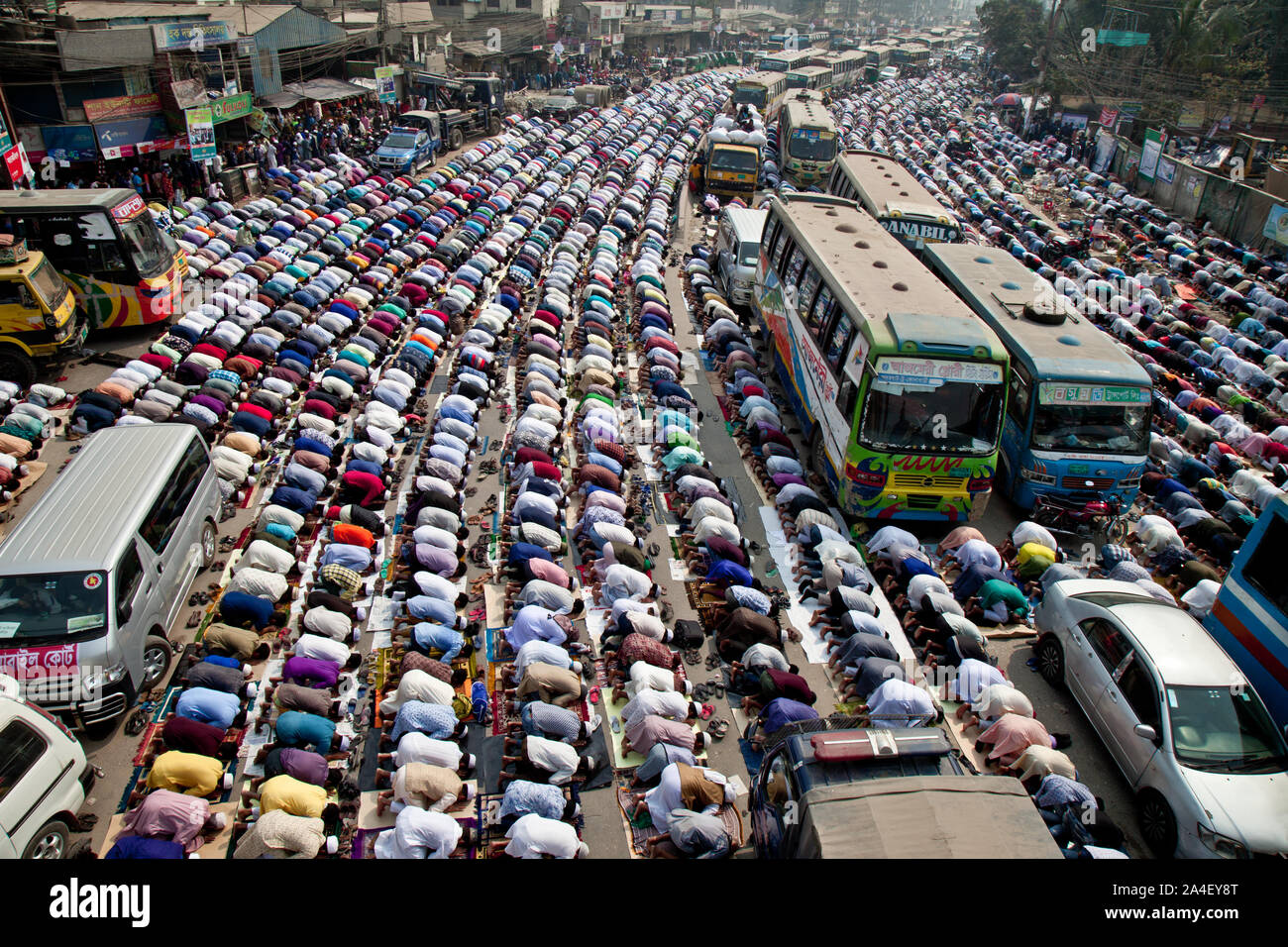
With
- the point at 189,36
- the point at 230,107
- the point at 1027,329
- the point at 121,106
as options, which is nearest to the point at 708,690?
the point at 1027,329

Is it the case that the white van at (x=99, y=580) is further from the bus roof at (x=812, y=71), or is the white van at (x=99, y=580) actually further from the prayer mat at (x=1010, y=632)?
the bus roof at (x=812, y=71)

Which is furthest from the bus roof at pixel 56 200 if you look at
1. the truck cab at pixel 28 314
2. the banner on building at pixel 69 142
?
the banner on building at pixel 69 142

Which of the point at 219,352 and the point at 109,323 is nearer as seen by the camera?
the point at 219,352

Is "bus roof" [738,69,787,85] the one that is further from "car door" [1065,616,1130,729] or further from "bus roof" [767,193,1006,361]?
"car door" [1065,616,1130,729]

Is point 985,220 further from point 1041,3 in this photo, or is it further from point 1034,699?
point 1041,3

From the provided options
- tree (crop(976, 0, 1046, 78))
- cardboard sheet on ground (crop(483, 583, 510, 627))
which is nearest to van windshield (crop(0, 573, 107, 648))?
cardboard sheet on ground (crop(483, 583, 510, 627))
